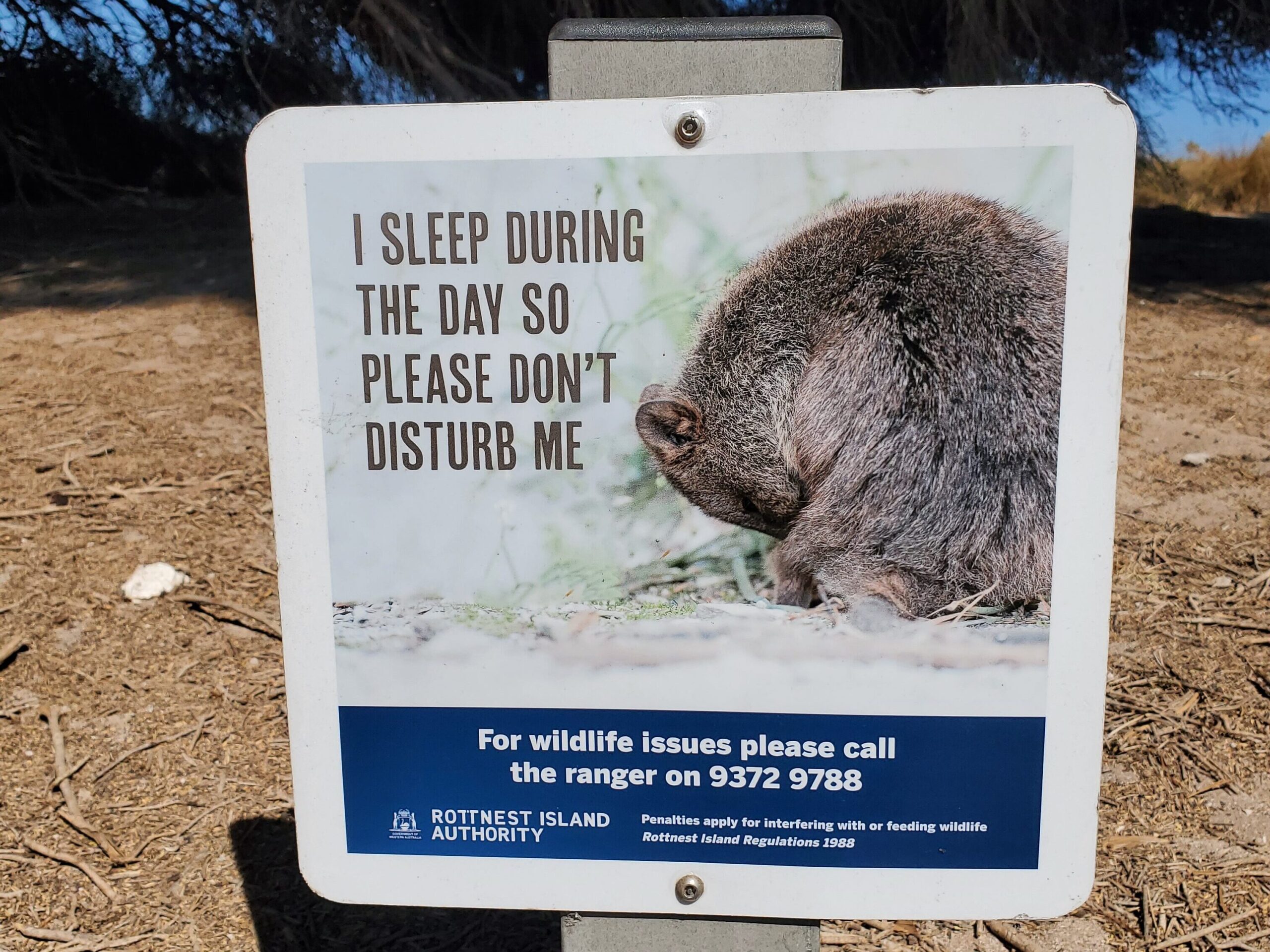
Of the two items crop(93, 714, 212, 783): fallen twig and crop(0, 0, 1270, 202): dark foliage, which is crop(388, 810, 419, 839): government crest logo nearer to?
crop(93, 714, 212, 783): fallen twig

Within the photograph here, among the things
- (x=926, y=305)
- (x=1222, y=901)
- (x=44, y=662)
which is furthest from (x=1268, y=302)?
(x=44, y=662)

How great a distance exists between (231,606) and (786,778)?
2.38 metres

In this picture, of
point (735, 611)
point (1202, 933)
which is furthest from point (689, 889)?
point (1202, 933)

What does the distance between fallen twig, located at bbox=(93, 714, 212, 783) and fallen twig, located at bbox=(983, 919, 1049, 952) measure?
6.87ft

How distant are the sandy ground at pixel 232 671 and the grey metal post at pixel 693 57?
1.77 metres

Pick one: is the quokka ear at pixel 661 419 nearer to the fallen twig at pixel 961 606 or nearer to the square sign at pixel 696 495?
the square sign at pixel 696 495

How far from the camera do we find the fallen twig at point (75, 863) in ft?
7.22

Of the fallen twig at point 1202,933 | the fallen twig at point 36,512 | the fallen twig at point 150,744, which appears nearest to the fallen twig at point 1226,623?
the fallen twig at point 1202,933

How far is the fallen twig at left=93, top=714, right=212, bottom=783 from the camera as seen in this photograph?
8.39ft

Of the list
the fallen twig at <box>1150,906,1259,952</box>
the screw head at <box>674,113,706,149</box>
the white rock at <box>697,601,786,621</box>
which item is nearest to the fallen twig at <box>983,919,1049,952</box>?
the fallen twig at <box>1150,906,1259,952</box>

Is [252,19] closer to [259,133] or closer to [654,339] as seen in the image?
[259,133]

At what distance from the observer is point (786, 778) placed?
4.44ft

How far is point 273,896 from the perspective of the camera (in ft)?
7.30

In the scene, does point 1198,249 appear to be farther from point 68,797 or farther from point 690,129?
point 68,797
